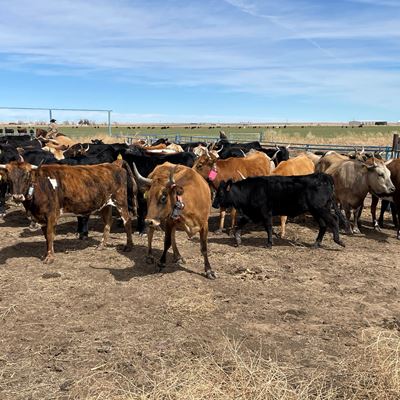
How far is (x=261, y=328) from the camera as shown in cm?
462

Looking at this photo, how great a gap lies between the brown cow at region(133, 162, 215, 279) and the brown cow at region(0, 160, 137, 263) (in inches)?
47.3

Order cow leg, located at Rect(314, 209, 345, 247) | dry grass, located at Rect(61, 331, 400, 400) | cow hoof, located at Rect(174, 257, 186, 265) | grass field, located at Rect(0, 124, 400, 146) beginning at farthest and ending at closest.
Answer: grass field, located at Rect(0, 124, 400, 146) → cow leg, located at Rect(314, 209, 345, 247) → cow hoof, located at Rect(174, 257, 186, 265) → dry grass, located at Rect(61, 331, 400, 400)

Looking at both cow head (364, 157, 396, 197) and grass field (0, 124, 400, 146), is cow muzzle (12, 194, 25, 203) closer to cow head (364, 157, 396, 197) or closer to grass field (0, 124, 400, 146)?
cow head (364, 157, 396, 197)

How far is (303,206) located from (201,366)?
197 inches

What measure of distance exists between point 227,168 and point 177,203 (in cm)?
458

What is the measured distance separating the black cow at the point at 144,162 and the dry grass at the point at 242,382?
16.7ft

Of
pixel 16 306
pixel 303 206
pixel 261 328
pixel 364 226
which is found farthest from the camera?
pixel 364 226

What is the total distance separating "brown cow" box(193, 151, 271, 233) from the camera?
958 centimetres

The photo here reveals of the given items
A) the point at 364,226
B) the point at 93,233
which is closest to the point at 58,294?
the point at 93,233

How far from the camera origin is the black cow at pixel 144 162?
8812 millimetres

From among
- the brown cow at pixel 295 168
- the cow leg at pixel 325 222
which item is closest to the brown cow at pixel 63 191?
the cow leg at pixel 325 222

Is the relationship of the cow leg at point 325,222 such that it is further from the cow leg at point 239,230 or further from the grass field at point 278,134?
the grass field at point 278,134

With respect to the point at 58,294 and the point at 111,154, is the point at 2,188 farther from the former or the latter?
the point at 58,294

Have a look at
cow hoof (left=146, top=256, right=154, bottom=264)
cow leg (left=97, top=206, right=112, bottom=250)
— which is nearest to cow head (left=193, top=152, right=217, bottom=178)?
cow leg (left=97, top=206, right=112, bottom=250)
